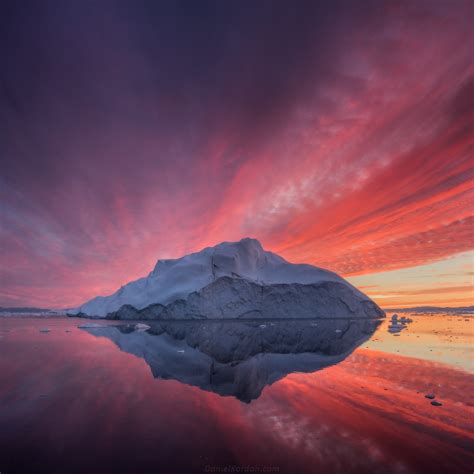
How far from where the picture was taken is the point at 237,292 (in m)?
36.2

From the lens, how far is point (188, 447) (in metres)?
3.04

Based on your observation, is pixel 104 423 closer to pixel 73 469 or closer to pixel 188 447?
pixel 73 469

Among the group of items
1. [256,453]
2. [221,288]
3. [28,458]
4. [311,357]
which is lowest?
[28,458]

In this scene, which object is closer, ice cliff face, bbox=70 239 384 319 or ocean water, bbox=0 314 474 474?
ocean water, bbox=0 314 474 474

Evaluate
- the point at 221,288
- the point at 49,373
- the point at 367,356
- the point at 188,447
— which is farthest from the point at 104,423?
the point at 221,288

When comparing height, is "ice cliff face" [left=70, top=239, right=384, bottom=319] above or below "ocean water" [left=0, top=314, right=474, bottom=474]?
above

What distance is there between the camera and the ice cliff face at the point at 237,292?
35.3 m

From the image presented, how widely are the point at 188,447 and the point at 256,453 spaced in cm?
72

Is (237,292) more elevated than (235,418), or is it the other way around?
(237,292)

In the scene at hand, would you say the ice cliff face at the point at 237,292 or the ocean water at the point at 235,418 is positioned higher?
the ice cliff face at the point at 237,292

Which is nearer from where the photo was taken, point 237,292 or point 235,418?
point 235,418

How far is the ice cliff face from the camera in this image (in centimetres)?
3531

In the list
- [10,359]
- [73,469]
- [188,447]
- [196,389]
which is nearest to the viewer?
[73,469]

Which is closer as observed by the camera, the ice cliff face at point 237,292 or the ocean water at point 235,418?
the ocean water at point 235,418
